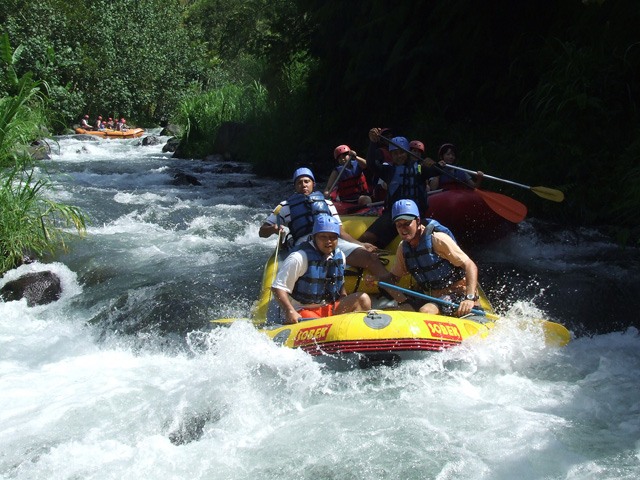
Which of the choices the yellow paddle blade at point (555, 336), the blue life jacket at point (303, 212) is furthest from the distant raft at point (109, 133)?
the yellow paddle blade at point (555, 336)

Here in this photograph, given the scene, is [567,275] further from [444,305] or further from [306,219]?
[306,219]

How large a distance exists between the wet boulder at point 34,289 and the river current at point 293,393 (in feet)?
0.36

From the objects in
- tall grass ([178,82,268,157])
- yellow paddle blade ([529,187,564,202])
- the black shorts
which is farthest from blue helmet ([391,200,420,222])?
tall grass ([178,82,268,157])

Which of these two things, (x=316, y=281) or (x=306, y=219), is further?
(x=306, y=219)

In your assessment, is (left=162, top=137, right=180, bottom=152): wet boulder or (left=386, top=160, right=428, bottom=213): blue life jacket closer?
(left=386, top=160, right=428, bottom=213): blue life jacket

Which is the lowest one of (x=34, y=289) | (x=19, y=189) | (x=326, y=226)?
(x=34, y=289)

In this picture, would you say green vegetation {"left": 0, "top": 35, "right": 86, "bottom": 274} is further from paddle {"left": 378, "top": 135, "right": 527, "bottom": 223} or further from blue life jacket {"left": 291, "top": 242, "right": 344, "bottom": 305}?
paddle {"left": 378, "top": 135, "right": 527, "bottom": 223}

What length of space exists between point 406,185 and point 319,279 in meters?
2.12

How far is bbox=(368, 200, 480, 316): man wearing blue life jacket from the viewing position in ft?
13.0

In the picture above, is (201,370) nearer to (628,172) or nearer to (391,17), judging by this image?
(628,172)

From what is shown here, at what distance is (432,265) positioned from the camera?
4.10m

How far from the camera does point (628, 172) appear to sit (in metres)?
6.05

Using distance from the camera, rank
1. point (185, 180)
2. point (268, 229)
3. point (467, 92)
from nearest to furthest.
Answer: point (268, 229) → point (467, 92) → point (185, 180)

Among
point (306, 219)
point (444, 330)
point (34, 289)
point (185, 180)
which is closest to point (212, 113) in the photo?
point (185, 180)
